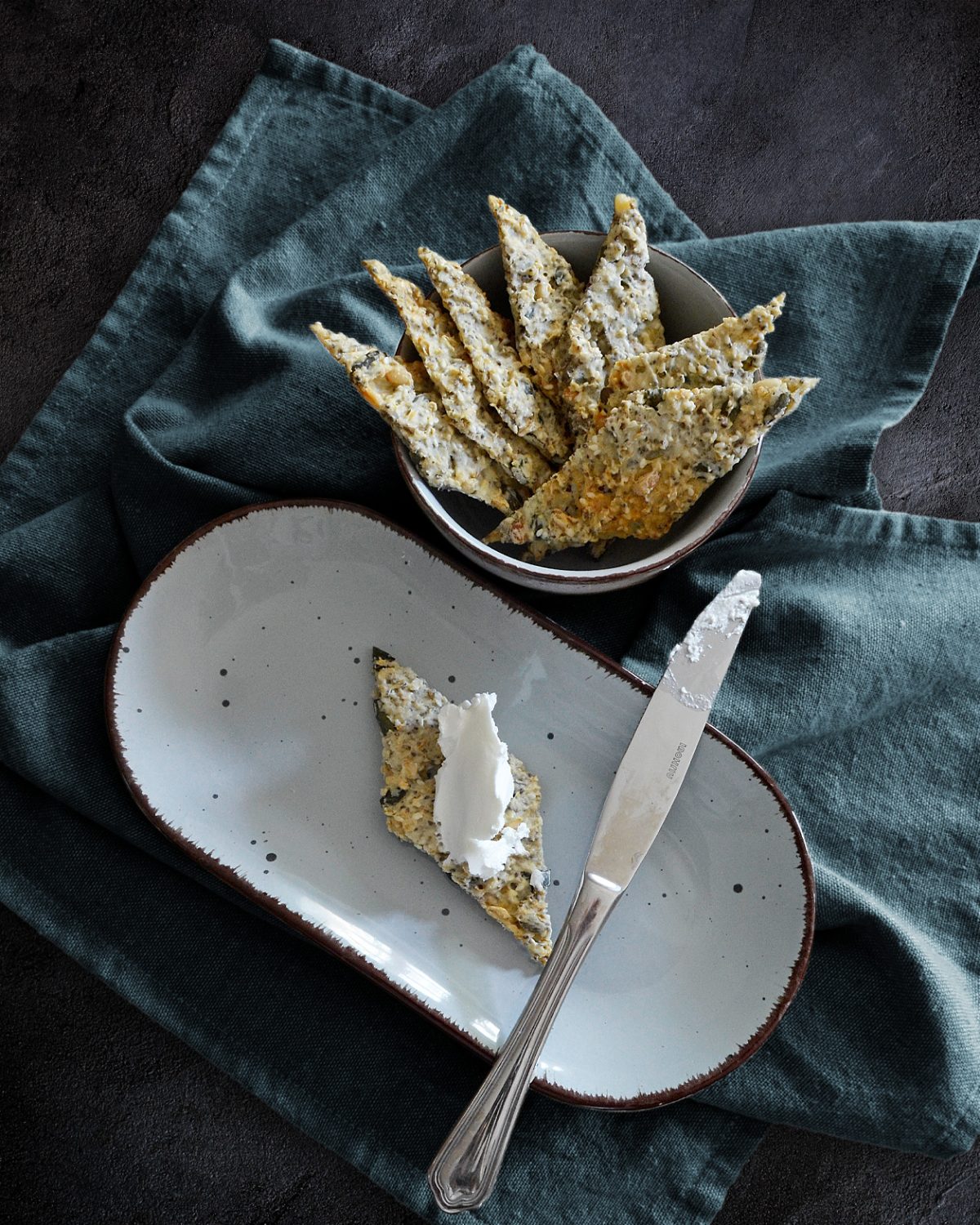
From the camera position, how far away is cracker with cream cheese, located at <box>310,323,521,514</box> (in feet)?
3.40

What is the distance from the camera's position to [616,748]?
1227mm

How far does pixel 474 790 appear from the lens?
1.13m

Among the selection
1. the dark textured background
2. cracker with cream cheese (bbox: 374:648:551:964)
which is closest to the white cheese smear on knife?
cracker with cream cheese (bbox: 374:648:551:964)

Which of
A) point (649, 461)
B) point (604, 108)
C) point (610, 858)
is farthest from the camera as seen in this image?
point (604, 108)

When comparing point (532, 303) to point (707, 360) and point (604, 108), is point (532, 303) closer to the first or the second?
point (707, 360)

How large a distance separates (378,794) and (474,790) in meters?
0.16

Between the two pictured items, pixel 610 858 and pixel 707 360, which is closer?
pixel 707 360

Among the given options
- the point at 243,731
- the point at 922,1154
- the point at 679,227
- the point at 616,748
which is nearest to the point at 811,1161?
the point at 922,1154

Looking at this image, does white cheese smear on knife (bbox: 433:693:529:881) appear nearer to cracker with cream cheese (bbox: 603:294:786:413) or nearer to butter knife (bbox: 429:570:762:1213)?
butter knife (bbox: 429:570:762:1213)

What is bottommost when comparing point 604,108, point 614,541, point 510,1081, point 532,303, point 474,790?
point 510,1081

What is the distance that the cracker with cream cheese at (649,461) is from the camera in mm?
1018

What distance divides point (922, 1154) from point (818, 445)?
0.90m

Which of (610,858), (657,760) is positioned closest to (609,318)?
(657,760)

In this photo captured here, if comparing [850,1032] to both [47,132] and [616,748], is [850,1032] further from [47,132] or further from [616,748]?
[47,132]
